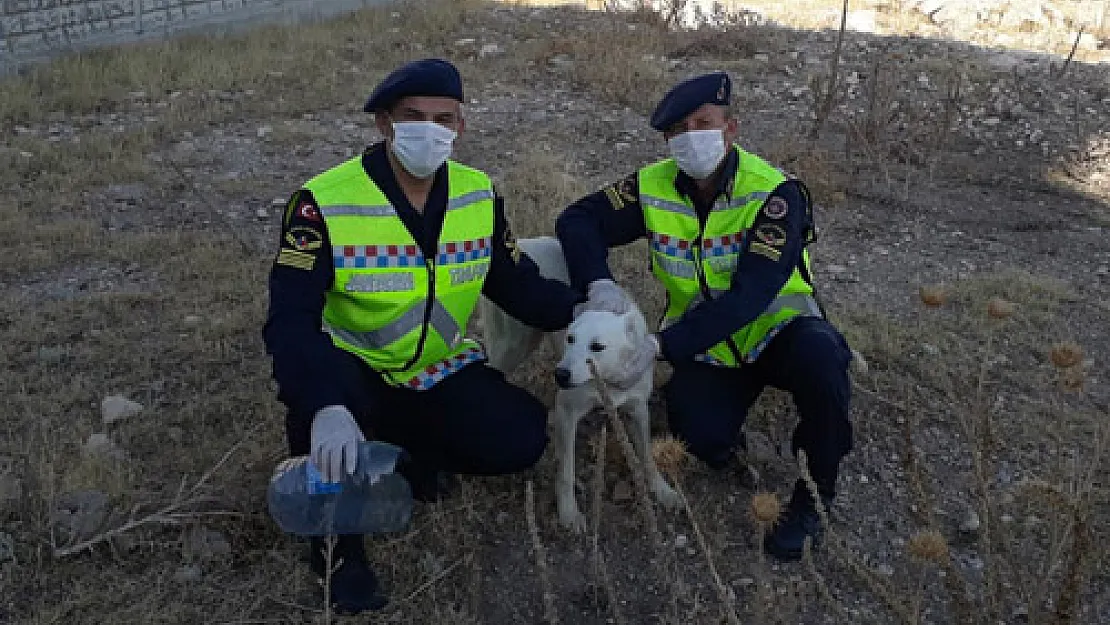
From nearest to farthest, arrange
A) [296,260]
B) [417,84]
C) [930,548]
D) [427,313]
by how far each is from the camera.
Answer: [930,548] → [296,260] → [417,84] → [427,313]

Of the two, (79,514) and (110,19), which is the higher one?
(110,19)

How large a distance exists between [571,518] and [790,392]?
75 centimetres

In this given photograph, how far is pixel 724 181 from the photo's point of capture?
2768 millimetres

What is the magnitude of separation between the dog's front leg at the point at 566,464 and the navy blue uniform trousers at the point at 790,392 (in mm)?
355

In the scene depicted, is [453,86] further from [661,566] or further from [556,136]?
[556,136]

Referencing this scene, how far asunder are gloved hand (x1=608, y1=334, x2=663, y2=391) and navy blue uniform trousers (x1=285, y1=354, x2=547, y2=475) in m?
0.32

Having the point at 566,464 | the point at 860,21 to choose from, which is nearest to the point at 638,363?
the point at 566,464

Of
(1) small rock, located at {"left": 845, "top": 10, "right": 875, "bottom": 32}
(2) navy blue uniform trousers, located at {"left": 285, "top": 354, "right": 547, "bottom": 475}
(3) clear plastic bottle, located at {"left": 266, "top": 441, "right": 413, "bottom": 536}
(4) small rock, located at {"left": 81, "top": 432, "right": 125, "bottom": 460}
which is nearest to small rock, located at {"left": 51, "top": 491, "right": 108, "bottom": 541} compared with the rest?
(4) small rock, located at {"left": 81, "top": 432, "right": 125, "bottom": 460}

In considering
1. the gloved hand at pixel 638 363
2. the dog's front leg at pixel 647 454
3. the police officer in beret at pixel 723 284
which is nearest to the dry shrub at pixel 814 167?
the police officer in beret at pixel 723 284

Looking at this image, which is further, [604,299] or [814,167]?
[814,167]

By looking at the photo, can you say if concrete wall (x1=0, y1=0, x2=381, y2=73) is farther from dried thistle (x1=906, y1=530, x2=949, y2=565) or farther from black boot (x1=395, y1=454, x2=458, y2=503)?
dried thistle (x1=906, y1=530, x2=949, y2=565)

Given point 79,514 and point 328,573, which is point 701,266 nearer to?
point 328,573

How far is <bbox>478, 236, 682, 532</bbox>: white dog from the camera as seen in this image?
7.97 ft

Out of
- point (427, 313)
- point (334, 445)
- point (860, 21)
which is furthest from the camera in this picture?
point (860, 21)
